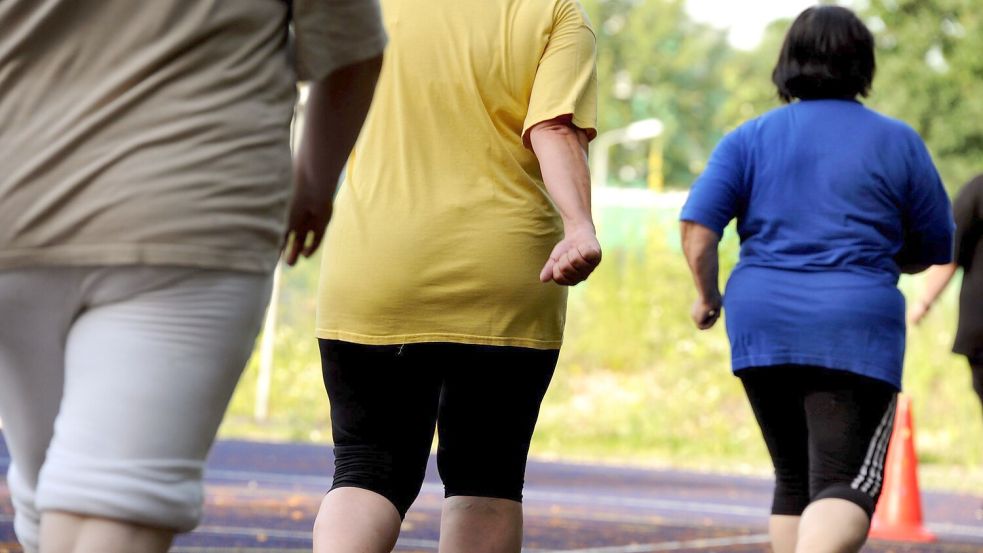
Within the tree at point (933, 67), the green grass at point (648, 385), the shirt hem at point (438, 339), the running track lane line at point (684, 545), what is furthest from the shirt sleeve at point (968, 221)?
the tree at point (933, 67)

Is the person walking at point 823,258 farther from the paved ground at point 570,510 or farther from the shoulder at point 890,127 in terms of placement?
the paved ground at point 570,510

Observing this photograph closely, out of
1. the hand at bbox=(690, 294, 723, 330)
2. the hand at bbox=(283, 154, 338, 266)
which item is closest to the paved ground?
the hand at bbox=(690, 294, 723, 330)

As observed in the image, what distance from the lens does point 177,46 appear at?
2242mm

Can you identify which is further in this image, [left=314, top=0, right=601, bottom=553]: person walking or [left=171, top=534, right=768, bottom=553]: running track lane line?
[left=171, top=534, right=768, bottom=553]: running track lane line

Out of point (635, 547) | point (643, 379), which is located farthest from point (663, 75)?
point (635, 547)

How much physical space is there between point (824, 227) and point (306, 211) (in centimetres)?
219

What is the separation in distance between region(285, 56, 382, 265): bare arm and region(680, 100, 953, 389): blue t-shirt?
2128 mm

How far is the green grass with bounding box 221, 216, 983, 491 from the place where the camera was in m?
15.9

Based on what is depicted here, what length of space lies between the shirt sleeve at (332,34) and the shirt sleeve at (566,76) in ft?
4.05

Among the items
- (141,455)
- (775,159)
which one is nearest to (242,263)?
(141,455)

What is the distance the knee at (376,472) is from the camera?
3750mm

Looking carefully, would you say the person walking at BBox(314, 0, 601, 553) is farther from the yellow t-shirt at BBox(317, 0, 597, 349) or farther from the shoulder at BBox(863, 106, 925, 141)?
the shoulder at BBox(863, 106, 925, 141)

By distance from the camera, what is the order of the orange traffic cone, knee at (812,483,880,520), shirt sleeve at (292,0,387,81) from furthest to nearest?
1. the orange traffic cone
2. knee at (812,483,880,520)
3. shirt sleeve at (292,0,387,81)

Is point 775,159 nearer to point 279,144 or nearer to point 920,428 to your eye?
point 279,144
